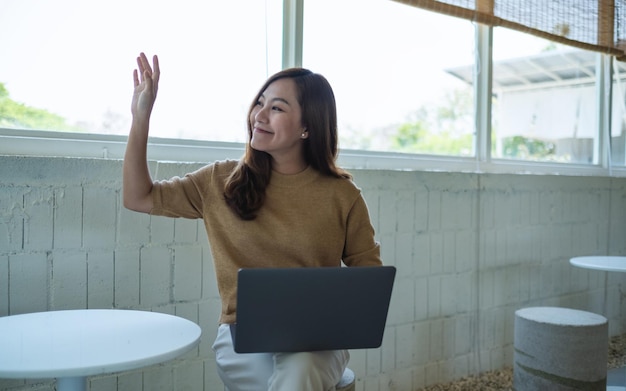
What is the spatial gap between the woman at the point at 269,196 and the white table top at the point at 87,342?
0.25 m

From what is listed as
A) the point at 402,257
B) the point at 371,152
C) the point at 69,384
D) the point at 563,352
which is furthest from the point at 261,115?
the point at 563,352

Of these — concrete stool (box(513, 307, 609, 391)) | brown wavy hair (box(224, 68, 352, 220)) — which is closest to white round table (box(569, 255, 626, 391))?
concrete stool (box(513, 307, 609, 391))

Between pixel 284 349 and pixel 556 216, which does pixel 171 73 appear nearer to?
pixel 284 349

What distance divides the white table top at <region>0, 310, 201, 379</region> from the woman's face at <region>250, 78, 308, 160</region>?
576 mm

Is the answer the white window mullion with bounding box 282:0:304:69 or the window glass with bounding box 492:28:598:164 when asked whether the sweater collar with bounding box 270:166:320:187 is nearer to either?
the white window mullion with bounding box 282:0:304:69

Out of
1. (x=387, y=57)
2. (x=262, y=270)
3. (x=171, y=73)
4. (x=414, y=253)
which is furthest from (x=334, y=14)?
(x=262, y=270)

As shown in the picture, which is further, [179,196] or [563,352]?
[563,352]

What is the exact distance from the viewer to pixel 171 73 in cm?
216

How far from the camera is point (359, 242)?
5.89ft

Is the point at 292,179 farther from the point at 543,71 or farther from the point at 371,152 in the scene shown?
the point at 543,71

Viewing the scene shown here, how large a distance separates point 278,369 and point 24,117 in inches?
46.6

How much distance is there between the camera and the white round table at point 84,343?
110cm

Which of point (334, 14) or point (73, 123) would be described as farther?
point (334, 14)

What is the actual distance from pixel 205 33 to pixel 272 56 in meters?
0.30
